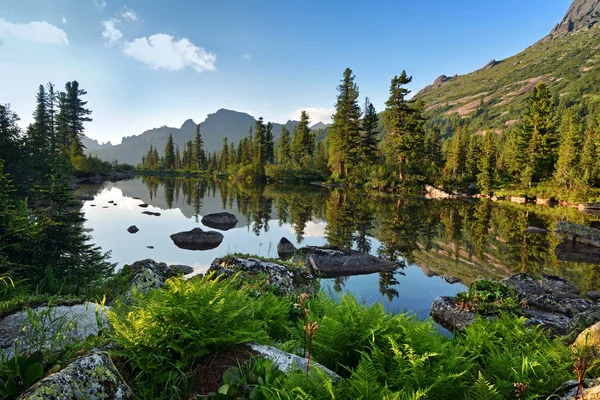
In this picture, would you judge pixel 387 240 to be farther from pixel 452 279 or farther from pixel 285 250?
pixel 285 250

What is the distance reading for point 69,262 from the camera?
8.54 metres

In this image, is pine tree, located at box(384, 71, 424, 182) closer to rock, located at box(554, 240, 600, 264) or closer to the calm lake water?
the calm lake water

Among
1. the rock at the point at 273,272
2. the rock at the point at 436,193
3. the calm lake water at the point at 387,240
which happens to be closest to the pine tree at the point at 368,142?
the rock at the point at 436,193

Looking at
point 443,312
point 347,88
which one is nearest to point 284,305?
point 443,312

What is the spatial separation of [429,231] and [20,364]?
21469 millimetres

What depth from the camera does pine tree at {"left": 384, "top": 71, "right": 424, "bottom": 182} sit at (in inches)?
2078

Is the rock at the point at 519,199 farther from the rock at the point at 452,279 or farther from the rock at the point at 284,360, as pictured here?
the rock at the point at 284,360

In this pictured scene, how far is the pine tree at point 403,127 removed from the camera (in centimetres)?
5278

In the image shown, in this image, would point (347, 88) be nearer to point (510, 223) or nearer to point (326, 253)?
point (510, 223)

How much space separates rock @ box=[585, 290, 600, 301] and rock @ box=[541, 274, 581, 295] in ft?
0.87

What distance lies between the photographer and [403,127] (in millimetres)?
54094

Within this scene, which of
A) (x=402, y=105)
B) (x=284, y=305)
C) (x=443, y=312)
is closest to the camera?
(x=284, y=305)

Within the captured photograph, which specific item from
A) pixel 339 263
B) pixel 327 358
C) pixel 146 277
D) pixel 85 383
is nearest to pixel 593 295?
pixel 339 263

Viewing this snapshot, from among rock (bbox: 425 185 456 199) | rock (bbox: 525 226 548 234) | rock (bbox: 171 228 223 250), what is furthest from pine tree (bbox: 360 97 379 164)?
rock (bbox: 171 228 223 250)
